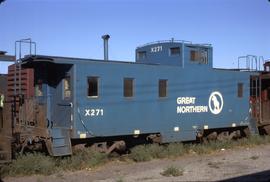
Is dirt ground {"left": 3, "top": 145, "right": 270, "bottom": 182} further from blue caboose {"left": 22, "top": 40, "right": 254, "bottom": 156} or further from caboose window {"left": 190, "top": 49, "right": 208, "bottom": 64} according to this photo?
caboose window {"left": 190, "top": 49, "right": 208, "bottom": 64}

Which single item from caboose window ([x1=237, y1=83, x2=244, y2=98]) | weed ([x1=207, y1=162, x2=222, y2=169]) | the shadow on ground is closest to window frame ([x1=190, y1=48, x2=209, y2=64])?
caboose window ([x1=237, y1=83, x2=244, y2=98])

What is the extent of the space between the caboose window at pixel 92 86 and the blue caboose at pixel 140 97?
0.11ft

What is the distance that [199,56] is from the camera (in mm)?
19969

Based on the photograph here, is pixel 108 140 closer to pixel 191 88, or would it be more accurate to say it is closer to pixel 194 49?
pixel 191 88

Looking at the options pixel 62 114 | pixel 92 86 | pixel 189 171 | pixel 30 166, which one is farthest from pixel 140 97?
pixel 30 166

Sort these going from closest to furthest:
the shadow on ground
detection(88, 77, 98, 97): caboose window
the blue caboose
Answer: the shadow on ground < the blue caboose < detection(88, 77, 98, 97): caboose window

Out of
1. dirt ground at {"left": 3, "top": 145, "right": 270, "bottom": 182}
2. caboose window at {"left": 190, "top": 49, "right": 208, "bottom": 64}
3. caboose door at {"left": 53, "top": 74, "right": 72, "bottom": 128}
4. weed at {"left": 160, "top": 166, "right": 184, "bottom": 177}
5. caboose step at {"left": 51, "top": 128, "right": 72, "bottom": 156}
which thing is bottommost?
dirt ground at {"left": 3, "top": 145, "right": 270, "bottom": 182}

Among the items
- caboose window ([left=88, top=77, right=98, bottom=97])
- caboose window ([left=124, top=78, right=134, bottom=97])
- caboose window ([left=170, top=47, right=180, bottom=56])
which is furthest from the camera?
caboose window ([left=170, top=47, right=180, bottom=56])

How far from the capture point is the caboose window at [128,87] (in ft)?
54.8

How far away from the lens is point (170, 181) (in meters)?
11.6

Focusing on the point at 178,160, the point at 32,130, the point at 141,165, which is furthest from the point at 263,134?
the point at 32,130

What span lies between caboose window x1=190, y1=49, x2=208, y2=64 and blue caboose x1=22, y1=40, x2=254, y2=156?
41mm

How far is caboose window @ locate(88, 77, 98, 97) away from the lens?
15.6 m

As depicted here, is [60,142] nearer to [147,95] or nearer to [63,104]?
[63,104]
